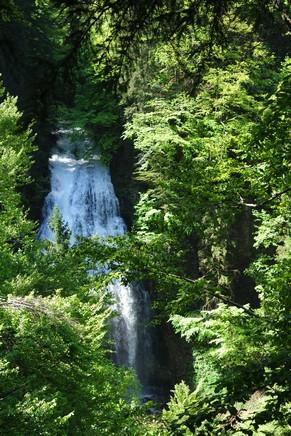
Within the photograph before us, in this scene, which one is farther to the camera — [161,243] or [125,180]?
[125,180]

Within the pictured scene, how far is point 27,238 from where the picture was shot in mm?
15438

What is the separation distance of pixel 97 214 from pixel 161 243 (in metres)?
16.8

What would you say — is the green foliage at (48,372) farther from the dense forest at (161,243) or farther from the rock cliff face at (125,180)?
the rock cliff face at (125,180)

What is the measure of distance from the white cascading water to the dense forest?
22 cm

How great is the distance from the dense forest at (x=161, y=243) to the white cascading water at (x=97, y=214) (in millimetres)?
216

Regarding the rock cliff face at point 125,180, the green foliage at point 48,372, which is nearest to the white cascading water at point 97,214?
the rock cliff face at point 125,180

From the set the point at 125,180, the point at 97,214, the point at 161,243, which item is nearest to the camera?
the point at 161,243

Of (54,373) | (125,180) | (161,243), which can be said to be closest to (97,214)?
(125,180)

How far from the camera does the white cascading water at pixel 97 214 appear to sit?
2239cm

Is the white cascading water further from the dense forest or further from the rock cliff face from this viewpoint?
the rock cliff face

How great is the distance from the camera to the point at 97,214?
81.1 ft

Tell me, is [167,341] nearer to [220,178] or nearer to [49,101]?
[220,178]

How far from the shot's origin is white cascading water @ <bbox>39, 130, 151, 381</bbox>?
2239cm

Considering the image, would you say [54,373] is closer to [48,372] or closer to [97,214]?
[48,372]
